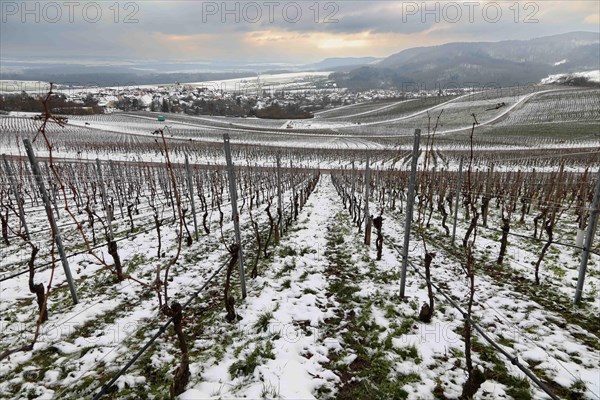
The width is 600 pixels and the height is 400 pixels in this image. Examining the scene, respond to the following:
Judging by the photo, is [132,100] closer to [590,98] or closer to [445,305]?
[445,305]

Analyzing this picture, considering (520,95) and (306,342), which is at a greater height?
(520,95)

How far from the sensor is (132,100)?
92375 millimetres

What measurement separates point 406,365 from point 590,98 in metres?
90.3

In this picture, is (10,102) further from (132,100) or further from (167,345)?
(167,345)

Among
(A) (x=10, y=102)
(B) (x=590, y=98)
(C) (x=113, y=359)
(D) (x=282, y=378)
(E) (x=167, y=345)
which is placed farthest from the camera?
(B) (x=590, y=98)

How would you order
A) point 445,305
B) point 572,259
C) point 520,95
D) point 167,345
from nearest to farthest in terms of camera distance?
point 167,345, point 445,305, point 572,259, point 520,95

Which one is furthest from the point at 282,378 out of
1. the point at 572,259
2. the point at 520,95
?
the point at 520,95

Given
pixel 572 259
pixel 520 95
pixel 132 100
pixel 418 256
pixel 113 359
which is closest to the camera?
pixel 113 359

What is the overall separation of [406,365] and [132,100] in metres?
109

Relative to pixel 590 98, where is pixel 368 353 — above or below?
below

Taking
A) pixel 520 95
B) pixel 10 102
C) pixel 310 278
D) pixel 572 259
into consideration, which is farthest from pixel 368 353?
pixel 520 95

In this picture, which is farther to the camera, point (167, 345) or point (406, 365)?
point (167, 345)

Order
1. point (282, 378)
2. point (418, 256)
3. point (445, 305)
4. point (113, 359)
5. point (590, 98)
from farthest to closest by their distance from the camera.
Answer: point (590, 98) → point (418, 256) → point (445, 305) → point (113, 359) → point (282, 378)

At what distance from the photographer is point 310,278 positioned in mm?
5777
